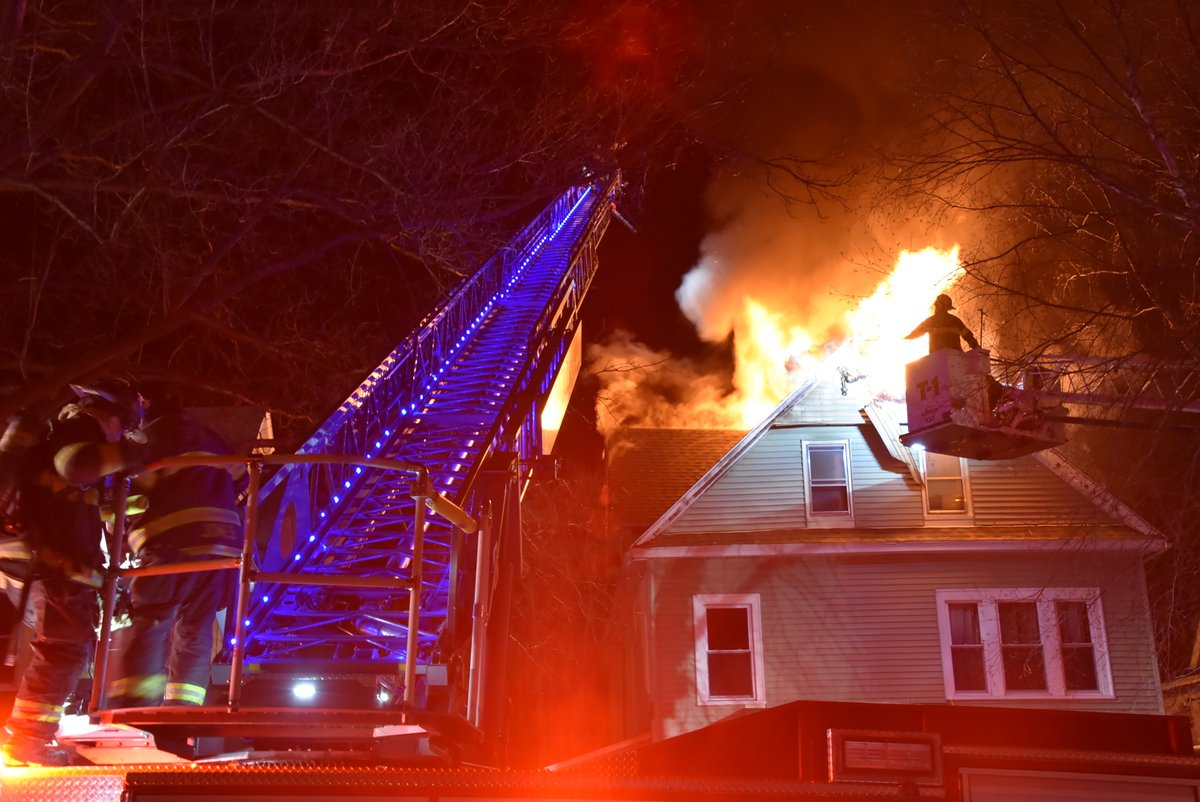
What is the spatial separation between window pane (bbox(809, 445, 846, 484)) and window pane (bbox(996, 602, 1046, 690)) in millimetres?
2958

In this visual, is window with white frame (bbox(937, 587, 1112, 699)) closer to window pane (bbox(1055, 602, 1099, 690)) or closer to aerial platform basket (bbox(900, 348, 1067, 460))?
window pane (bbox(1055, 602, 1099, 690))

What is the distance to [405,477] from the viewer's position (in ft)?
25.1

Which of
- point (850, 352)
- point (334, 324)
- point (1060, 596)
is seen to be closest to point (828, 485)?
point (850, 352)

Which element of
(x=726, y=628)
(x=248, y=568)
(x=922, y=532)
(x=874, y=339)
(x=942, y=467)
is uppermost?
(x=874, y=339)

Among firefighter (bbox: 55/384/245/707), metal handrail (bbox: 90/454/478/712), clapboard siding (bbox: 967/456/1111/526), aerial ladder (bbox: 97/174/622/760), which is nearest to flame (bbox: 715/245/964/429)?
clapboard siding (bbox: 967/456/1111/526)

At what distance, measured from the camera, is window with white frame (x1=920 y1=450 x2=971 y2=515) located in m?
15.6

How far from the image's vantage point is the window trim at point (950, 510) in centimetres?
1538

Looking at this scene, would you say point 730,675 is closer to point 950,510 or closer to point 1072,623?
point 950,510

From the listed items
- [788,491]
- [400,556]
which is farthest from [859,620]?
[400,556]

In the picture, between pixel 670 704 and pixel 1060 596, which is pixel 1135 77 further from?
pixel 670 704

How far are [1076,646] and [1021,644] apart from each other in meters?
0.91

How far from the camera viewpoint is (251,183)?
1140 centimetres

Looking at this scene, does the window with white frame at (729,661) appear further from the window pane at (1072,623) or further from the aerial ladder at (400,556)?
the aerial ladder at (400,556)

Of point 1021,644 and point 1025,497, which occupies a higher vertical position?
point 1025,497
